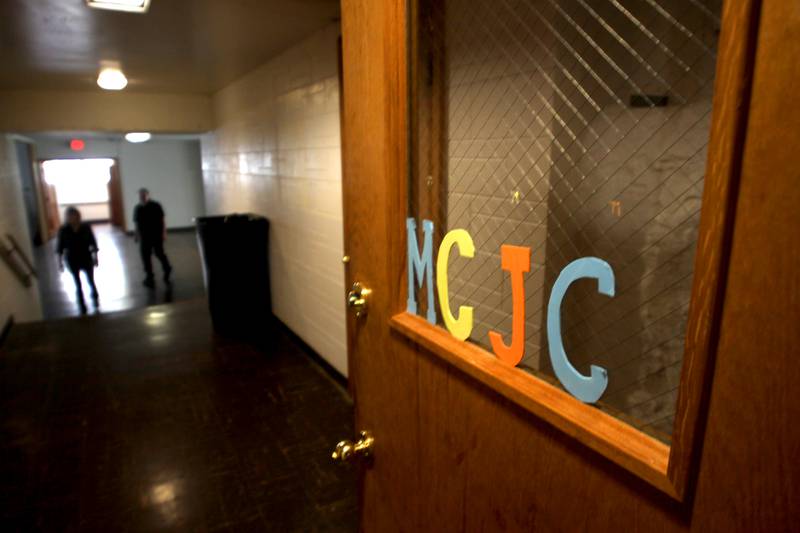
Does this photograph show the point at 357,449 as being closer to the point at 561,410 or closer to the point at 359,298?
the point at 359,298

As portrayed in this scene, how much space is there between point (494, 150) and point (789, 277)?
50.0 inches

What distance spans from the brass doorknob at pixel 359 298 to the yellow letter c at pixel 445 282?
0.77ft

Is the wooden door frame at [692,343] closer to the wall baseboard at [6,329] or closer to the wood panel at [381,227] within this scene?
the wood panel at [381,227]

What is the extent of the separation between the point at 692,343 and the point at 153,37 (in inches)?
146

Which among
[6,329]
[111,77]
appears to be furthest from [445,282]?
[6,329]

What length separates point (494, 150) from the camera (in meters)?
1.62

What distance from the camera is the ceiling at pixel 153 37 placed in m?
2.62

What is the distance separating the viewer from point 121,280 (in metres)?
7.26

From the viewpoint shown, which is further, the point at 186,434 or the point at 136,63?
the point at 136,63

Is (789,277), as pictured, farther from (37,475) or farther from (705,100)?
(37,475)

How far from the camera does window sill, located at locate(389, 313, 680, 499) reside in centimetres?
57

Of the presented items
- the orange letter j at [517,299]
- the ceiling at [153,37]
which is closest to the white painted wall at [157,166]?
the ceiling at [153,37]

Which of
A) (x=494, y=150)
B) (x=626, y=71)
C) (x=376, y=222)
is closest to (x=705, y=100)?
(x=626, y=71)

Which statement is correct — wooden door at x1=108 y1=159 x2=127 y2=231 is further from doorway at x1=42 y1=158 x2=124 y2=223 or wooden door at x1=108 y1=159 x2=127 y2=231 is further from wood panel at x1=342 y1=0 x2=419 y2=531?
wood panel at x1=342 y1=0 x2=419 y2=531
